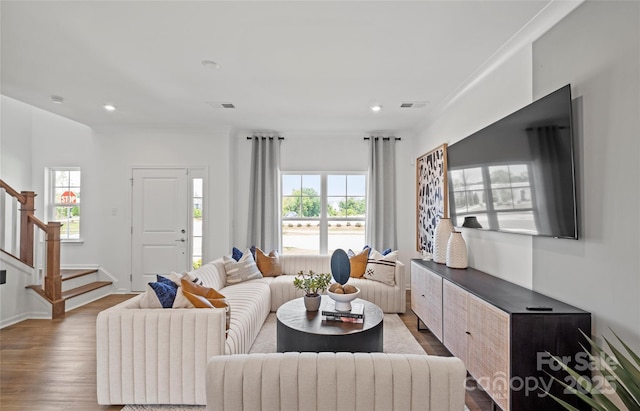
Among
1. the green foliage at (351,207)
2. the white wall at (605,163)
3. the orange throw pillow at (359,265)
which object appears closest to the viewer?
the white wall at (605,163)

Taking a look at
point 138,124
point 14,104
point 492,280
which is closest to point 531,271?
point 492,280

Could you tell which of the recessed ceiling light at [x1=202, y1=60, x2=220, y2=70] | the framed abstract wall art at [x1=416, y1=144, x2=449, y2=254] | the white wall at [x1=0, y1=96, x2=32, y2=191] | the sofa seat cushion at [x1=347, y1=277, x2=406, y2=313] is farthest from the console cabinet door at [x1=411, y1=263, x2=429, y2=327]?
the white wall at [x1=0, y1=96, x2=32, y2=191]

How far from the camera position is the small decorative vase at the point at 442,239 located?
3426mm

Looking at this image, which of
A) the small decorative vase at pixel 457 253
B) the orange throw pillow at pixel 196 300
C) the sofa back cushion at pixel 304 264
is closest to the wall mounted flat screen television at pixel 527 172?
the small decorative vase at pixel 457 253

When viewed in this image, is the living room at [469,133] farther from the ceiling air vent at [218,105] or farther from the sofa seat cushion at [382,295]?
the sofa seat cushion at [382,295]

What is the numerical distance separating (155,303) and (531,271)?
2.72 meters

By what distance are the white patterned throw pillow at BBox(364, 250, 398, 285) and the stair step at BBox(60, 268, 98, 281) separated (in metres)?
4.27

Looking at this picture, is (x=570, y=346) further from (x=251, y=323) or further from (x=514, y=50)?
(x=251, y=323)

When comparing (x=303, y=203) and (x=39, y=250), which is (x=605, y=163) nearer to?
(x=303, y=203)

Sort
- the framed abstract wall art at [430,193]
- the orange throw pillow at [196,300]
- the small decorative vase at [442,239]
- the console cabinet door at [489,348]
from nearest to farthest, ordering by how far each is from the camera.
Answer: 1. the console cabinet door at [489,348]
2. the orange throw pillow at [196,300]
3. the small decorative vase at [442,239]
4. the framed abstract wall art at [430,193]

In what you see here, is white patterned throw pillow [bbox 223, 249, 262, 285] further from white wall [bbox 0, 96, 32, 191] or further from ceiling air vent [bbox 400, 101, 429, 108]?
white wall [bbox 0, 96, 32, 191]

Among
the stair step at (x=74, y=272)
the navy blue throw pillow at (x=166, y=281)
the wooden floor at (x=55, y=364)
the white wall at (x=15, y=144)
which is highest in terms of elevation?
the white wall at (x=15, y=144)

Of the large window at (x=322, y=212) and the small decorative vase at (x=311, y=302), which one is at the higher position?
the large window at (x=322, y=212)

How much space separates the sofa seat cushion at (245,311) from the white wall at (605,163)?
2248 millimetres
